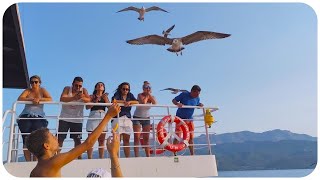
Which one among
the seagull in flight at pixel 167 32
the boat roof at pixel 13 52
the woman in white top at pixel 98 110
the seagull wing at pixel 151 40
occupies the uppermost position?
the seagull in flight at pixel 167 32

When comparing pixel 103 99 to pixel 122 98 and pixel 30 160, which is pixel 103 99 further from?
pixel 30 160

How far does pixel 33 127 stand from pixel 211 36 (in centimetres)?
1019

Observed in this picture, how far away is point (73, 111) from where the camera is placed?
206 inches

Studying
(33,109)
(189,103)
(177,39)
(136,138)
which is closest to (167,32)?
(177,39)

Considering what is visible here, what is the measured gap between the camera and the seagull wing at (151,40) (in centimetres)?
1438

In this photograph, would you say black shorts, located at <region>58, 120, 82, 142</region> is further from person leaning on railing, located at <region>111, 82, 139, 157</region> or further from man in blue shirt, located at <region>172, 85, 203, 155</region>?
man in blue shirt, located at <region>172, 85, 203, 155</region>

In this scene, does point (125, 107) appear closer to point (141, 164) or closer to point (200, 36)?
point (141, 164)

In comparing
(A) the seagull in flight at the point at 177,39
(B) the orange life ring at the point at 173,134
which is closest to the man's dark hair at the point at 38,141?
(B) the orange life ring at the point at 173,134

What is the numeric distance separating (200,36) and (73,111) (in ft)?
32.9

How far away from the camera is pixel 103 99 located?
5.36m

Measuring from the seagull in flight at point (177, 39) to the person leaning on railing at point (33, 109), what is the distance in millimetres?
9370

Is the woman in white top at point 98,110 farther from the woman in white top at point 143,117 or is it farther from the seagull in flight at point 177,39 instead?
the seagull in flight at point 177,39

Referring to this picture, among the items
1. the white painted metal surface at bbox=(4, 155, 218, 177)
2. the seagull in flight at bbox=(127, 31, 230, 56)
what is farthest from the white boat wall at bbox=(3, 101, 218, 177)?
the seagull in flight at bbox=(127, 31, 230, 56)

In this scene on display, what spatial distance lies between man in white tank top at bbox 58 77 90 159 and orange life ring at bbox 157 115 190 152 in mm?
1238
